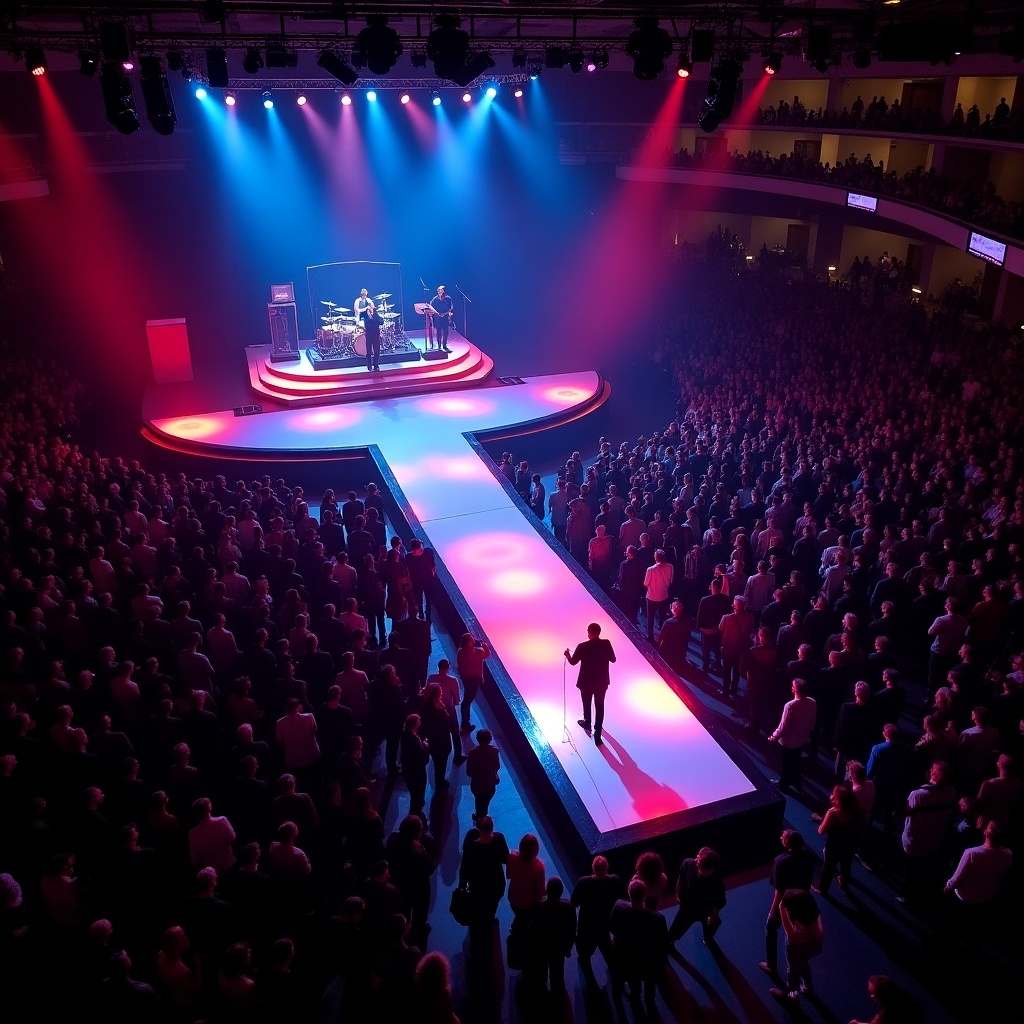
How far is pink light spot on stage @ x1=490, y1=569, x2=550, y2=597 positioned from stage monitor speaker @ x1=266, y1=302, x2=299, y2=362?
1018cm

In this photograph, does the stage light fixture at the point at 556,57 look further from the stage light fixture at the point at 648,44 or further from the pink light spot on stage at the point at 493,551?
the pink light spot on stage at the point at 493,551

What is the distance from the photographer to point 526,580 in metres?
10.3

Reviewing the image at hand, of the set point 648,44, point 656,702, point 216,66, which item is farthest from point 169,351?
point 656,702

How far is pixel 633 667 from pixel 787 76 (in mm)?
19881

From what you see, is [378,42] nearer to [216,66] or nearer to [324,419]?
[216,66]

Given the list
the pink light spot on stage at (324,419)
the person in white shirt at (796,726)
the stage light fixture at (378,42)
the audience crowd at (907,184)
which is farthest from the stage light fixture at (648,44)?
the pink light spot on stage at (324,419)

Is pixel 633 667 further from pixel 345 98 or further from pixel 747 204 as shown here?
pixel 747 204

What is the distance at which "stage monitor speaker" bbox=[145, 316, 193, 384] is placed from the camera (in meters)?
17.5

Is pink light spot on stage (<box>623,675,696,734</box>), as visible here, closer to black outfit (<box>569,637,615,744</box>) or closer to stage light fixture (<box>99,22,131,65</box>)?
black outfit (<box>569,637,615,744</box>)

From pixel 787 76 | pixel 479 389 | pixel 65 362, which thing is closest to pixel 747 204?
pixel 787 76

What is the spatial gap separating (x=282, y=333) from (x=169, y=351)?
2.38 meters

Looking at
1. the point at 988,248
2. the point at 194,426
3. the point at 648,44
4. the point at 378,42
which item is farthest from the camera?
the point at 194,426

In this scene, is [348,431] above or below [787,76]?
below

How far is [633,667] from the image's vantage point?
8.62 metres
